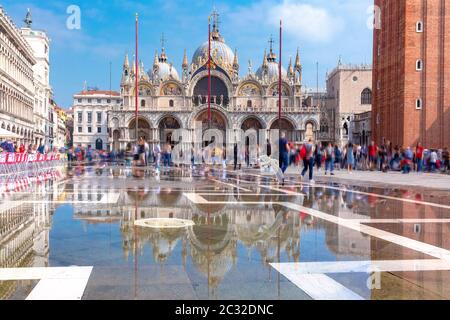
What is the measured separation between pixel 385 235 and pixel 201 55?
69.2m

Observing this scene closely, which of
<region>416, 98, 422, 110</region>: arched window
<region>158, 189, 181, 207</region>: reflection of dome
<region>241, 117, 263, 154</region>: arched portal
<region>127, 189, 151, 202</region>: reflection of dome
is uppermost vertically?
<region>241, 117, 263, 154</region>: arched portal

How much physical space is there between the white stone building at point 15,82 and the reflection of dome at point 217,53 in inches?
1021

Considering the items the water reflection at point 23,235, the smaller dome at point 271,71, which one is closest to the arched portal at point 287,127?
the smaller dome at point 271,71

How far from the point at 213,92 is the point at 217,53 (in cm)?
754

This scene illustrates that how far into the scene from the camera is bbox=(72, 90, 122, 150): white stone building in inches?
3688

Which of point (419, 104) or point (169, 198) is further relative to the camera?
point (419, 104)

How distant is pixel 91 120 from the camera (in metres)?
94.4

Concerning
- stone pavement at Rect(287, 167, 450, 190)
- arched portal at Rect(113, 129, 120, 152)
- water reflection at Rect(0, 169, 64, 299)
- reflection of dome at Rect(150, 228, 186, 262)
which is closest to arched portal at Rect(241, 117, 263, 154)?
arched portal at Rect(113, 129, 120, 152)

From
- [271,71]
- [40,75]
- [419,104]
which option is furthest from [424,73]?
[40,75]

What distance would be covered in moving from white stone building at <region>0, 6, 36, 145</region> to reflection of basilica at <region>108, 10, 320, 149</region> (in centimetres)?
1392

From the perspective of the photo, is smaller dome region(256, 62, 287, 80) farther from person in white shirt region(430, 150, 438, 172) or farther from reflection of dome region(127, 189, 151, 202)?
reflection of dome region(127, 189, 151, 202)

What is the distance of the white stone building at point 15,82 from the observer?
3941 centimetres

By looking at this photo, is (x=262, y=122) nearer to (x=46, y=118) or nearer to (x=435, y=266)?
(x=46, y=118)

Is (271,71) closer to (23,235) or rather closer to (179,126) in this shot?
(179,126)
